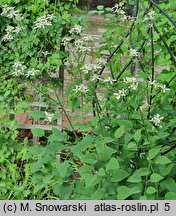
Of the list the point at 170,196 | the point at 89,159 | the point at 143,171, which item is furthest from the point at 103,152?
the point at 170,196

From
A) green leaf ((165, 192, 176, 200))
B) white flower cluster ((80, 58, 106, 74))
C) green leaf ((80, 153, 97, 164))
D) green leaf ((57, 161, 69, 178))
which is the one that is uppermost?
white flower cluster ((80, 58, 106, 74))

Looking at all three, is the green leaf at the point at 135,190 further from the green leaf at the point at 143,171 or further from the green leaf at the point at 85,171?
the green leaf at the point at 85,171

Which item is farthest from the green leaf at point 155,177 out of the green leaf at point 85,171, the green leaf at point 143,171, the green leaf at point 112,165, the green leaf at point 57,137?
the green leaf at point 57,137

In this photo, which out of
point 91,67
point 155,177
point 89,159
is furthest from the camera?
point 91,67

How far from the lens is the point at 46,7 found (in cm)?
270

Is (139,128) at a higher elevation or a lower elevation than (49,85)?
higher

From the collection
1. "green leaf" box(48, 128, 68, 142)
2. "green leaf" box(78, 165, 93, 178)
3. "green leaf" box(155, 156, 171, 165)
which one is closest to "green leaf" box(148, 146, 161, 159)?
"green leaf" box(155, 156, 171, 165)

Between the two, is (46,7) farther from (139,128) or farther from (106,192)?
(106,192)

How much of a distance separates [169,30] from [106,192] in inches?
46.5

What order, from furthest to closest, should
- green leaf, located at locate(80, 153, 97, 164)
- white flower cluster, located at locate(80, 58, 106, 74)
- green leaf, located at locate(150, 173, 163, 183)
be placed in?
white flower cluster, located at locate(80, 58, 106, 74)
green leaf, located at locate(80, 153, 97, 164)
green leaf, located at locate(150, 173, 163, 183)

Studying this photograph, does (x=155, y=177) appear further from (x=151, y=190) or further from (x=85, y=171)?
(x=85, y=171)

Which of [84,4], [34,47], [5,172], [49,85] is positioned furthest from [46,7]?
[84,4]

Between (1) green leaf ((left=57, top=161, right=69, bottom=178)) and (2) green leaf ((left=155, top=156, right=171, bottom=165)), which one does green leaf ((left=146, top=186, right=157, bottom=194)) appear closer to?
(2) green leaf ((left=155, top=156, right=171, bottom=165))

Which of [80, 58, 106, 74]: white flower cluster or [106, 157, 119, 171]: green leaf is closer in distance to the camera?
[106, 157, 119, 171]: green leaf
